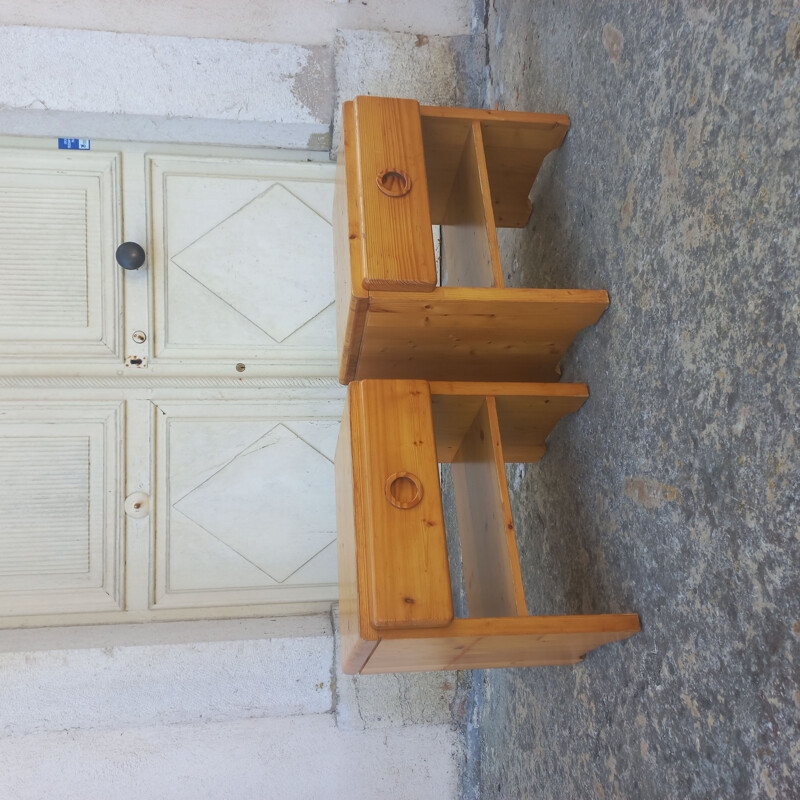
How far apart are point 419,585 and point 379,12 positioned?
2.22 meters

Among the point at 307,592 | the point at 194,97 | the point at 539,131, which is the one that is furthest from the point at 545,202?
the point at 307,592

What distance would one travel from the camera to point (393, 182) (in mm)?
1468

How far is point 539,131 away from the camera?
1.74m

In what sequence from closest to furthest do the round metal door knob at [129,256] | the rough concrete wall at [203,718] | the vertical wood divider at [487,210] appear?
the vertical wood divider at [487,210], the rough concrete wall at [203,718], the round metal door knob at [129,256]

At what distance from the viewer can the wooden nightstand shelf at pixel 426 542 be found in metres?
1.25

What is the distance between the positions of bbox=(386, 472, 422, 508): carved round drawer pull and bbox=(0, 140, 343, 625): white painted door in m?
1.36

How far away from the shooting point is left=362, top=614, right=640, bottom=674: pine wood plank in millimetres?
1275

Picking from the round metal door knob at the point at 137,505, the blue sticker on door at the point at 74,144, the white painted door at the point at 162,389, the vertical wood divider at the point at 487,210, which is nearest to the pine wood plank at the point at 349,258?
the vertical wood divider at the point at 487,210

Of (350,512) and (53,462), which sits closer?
(350,512)

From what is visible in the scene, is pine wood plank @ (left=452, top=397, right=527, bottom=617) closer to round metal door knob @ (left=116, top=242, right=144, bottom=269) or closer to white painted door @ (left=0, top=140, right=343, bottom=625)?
white painted door @ (left=0, top=140, right=343, bottom=625)

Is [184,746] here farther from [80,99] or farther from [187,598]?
[80,99]

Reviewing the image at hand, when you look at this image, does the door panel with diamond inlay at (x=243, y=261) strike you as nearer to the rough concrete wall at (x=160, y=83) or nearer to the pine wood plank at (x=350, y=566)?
the rough concrete wall at (x=160, y=83)

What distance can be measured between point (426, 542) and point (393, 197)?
0.71m

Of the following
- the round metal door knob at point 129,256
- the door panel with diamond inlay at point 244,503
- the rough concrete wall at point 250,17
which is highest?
the rough concrete wall at point 250,17
